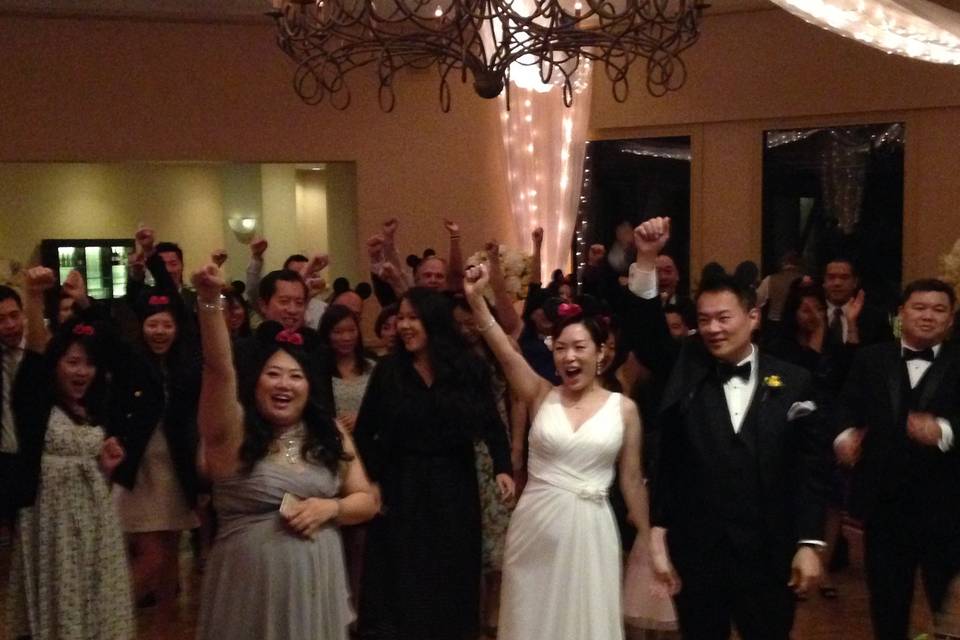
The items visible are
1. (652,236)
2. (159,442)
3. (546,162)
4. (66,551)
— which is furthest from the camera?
(546,162)

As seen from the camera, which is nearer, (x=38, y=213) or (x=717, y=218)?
(x=717, y=218)

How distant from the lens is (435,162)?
10836 millimetres

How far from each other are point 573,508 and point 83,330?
185 centimetres

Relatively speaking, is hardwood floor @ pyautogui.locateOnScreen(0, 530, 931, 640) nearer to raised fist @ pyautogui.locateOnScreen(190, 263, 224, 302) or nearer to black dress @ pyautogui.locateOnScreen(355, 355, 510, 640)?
black dress @ pyautogui.locateOnScreen(355, 355, 510, 640)

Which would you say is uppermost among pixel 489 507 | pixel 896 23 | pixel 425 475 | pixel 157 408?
pixel 896 23

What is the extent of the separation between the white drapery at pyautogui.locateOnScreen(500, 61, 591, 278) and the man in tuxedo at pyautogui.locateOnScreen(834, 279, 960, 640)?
A: 685 cm

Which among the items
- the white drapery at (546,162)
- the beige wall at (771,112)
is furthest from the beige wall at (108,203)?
the beige wall at (771,112)

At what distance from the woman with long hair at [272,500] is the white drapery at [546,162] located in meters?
7.69

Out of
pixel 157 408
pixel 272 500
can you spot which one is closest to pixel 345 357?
pixel 157 408

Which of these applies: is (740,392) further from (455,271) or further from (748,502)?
(455,271)

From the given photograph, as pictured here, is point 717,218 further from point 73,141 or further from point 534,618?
point 534,618

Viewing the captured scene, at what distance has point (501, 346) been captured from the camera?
408 cm

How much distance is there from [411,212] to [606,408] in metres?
6.97

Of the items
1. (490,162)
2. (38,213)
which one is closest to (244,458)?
(490,162)
